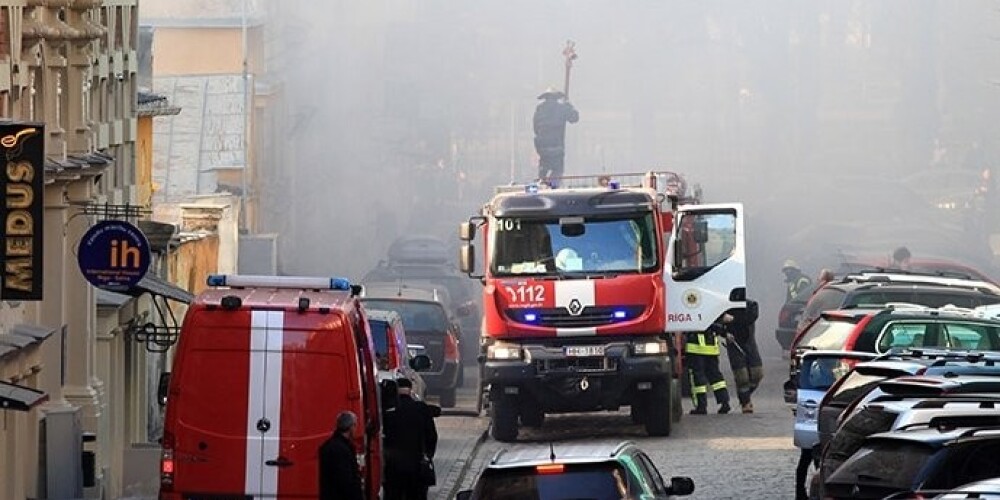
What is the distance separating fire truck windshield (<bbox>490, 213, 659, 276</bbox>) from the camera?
3064 cm

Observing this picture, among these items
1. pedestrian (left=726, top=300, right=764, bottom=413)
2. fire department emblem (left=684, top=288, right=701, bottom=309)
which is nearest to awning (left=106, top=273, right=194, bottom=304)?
fire department emblem (left=684, top=288, right=701, bottom=309)

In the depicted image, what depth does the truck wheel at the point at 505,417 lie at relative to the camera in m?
30.9

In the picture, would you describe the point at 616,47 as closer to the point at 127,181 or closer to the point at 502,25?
the point at 502,25

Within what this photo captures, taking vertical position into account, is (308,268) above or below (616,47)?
below

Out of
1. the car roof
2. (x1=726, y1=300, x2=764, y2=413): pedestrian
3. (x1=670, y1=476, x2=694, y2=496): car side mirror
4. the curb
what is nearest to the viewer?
the car roof

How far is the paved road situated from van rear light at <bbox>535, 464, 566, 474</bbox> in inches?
320

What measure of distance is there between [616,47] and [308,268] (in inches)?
666

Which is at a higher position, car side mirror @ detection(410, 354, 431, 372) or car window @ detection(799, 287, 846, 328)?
car window @ detection(799, 287, 846, 328)

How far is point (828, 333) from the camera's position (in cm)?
2748

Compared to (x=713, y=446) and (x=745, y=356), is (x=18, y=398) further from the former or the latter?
(x=745, y=356)

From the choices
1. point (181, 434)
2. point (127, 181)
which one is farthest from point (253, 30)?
point (181, 434)

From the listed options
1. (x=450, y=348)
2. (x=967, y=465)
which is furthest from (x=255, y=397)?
(x=450, y=348)

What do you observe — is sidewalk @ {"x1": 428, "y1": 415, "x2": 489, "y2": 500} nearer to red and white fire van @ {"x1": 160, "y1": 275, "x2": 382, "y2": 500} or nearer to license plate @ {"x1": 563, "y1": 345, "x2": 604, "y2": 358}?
license plate @ {"x1": 563, "y1": 345, "x2": 604, "y2": 358}

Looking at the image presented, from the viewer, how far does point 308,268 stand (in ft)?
211
